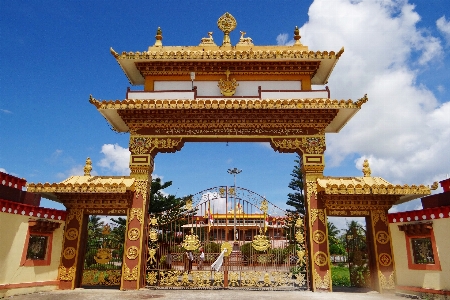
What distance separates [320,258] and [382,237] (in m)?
1.82

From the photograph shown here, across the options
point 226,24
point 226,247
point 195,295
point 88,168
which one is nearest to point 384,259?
point 226,247

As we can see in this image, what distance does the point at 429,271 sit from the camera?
8555 millimetres

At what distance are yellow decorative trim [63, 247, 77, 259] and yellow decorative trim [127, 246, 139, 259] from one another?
5.13 feet

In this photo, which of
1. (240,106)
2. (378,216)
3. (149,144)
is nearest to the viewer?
(378,216)

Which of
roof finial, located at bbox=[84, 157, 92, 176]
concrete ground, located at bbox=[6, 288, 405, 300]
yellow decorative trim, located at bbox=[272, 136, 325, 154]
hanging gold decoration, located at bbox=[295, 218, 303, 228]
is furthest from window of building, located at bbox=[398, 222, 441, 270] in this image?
roof finial, located at bbox=[84, 157, 92, 176]

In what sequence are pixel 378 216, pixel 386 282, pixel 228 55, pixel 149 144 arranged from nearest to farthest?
pixel 386 282, pixel 378 216, pixel 149 144, pixel 228 55

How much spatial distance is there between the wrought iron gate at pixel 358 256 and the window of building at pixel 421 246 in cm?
118

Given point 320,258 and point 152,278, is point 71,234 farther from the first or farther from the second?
point 320,258

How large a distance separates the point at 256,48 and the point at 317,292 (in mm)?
8114

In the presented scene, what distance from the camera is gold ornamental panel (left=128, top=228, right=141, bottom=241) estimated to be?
31.7 ft

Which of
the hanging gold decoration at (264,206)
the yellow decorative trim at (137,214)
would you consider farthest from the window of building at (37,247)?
the hanging gold decoration at (264,206)

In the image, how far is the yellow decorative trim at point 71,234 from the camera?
9.82 metres

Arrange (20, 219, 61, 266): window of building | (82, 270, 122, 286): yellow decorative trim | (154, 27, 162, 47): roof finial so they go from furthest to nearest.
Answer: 1. (154, 27, 162, 47): roof finial
2. (82, 270, 122, 286): yellow decorative trim
3. (20, 219, 61, 266): window of building

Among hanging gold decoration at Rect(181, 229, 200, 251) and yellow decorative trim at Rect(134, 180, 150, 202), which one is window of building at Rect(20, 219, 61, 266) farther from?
hanging gold decoration at Rect(181, 229, 200, 251)
